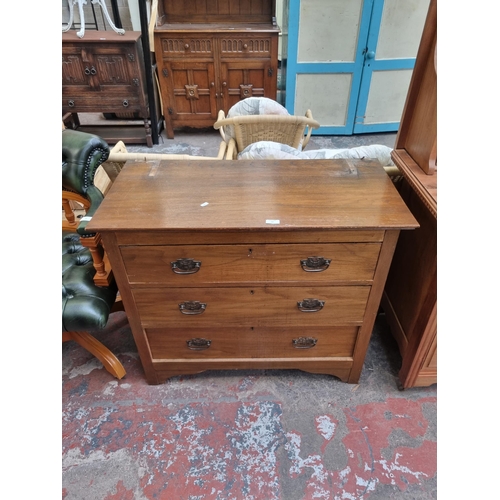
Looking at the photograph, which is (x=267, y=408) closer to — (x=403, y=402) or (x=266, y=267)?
(x=403, y=402)

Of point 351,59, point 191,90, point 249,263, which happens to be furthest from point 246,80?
point 249,263

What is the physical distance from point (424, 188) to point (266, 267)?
60 cm

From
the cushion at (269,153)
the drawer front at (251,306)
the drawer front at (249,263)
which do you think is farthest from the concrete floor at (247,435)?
the cushion at (269,153)

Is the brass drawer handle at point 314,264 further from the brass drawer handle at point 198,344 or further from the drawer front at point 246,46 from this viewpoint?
the drawer front at point 246,46

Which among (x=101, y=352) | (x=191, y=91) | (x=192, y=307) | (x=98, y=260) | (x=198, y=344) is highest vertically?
(x=191, y=91)

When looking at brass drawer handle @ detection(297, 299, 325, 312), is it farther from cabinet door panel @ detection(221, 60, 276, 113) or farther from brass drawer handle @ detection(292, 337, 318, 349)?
cabinet door panel @ detection(221, 60, 276, 113)

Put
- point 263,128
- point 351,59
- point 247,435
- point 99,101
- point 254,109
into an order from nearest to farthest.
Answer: point 247,435 → point 263,128 → point 254,109 → point 99,101 → point 351,59

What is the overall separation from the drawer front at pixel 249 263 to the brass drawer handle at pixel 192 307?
10 cm

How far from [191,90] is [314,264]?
118 inches

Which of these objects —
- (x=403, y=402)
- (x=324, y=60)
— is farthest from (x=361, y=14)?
(x=403, y=402)

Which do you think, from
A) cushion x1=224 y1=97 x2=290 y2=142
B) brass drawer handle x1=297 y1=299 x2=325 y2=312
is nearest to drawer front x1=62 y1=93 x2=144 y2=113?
cushion x1=224 y1=97 x2=290 y2=142

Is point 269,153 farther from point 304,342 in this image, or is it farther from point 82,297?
point 82,297

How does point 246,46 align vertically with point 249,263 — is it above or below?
above

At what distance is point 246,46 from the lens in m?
3.33
